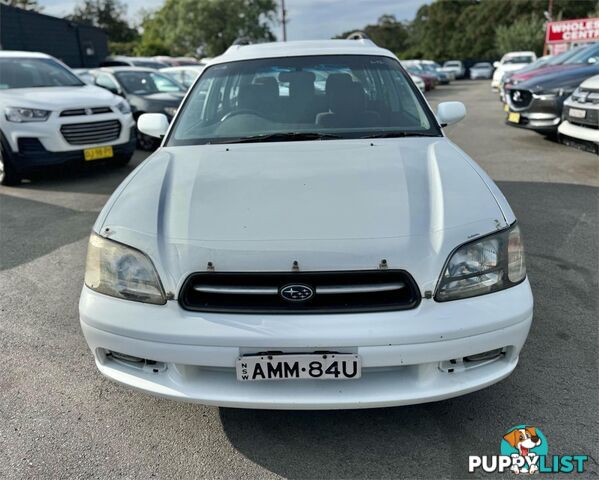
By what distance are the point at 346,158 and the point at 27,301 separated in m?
2.47

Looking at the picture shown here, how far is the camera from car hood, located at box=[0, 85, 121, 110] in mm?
6746

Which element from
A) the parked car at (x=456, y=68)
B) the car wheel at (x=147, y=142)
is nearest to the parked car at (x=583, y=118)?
the car wheel at (x=147, y=142)

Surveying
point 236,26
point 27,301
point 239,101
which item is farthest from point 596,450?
point 236,26

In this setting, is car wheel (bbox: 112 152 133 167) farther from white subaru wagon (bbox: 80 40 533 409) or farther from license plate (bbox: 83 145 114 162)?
white subaru wagon (bbox: 80 40 533 409)

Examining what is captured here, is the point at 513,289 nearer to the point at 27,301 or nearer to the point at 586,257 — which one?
the point at 586,257

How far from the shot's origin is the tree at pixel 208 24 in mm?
50594

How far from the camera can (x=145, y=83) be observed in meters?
10.4

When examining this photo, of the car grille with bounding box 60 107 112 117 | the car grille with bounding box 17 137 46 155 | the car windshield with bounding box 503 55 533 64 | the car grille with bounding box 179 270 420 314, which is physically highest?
the car grille with bounding box 179 270 420 314

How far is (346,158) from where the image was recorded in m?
2.69

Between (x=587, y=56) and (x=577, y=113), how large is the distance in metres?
3.28

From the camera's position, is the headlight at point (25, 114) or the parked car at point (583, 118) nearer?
the headlight at point (25, 114)

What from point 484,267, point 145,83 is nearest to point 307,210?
point 484,267

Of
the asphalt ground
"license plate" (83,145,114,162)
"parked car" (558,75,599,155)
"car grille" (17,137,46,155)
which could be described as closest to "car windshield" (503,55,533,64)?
"parked car" (558,75,599,155)

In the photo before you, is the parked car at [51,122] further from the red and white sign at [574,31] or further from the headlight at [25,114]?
the red and white sign at [574,31]
